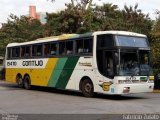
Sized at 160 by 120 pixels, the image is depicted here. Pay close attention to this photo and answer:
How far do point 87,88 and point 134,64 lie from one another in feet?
8.89

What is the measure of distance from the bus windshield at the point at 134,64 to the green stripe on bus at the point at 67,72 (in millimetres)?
3049

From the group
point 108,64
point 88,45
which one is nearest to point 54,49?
point 88,45

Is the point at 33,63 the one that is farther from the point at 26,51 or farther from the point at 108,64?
the point at 108,64

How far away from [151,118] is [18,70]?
1671cm

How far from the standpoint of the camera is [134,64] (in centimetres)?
1939

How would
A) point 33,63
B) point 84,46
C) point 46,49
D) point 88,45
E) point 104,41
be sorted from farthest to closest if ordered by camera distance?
point 33,63 < point 46,49 < point 84,46 < point 88,45 < point 104,41

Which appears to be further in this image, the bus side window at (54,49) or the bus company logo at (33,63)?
the bus company logo at (33,63)

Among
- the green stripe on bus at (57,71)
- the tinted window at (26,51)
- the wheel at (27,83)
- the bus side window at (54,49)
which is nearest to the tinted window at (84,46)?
the green stripe on bus at (57,71)

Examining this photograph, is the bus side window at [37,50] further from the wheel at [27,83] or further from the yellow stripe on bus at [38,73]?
the wheel at [27,83]

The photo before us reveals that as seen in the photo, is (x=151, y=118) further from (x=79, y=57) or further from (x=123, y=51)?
(x=79, y=57)

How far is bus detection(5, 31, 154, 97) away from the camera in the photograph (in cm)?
1892

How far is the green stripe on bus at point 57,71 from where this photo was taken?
22.5 metres

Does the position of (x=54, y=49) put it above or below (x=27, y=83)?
above

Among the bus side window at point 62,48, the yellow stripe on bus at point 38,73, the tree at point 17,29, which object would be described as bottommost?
the yellow stripe on bus at point 38,73
